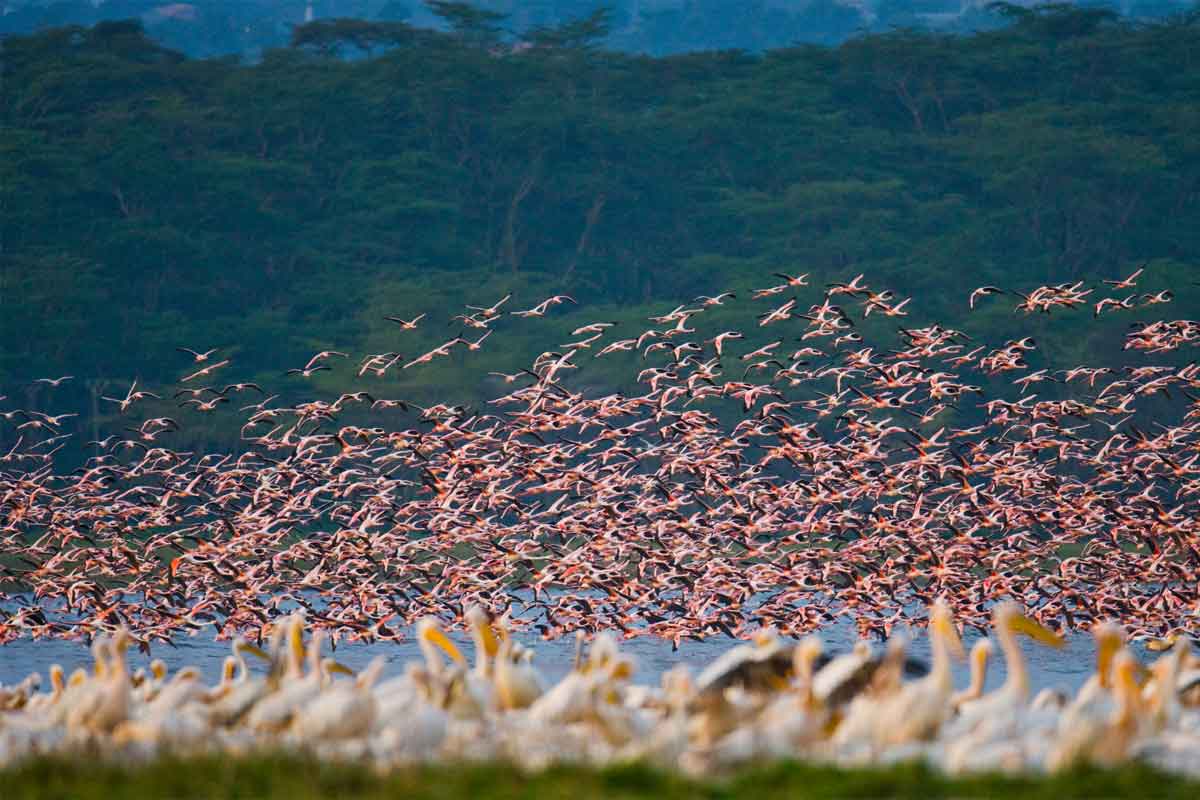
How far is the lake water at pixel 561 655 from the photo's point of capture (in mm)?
28734

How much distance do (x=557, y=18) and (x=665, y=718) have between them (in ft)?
464

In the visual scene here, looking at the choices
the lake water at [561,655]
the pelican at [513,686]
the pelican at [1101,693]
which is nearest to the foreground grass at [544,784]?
the pelican at [1101,693]

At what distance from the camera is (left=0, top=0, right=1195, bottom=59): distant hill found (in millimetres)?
133500

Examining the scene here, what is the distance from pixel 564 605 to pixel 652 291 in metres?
41.6

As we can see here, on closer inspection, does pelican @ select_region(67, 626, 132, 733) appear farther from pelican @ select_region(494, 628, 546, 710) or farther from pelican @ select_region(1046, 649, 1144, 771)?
pelican @ select_region(1046, 649, 1144, 771)

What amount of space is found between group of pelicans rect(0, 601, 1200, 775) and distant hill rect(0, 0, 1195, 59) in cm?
10852

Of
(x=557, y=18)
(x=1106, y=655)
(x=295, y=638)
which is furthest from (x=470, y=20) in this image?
(x=557, y=18)

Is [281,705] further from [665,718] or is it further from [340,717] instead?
[665,718]

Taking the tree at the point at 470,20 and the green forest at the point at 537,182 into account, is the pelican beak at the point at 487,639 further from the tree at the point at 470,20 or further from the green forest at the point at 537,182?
the tree at the point at 470,20

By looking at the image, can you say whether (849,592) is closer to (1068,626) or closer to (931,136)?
(1068,626)

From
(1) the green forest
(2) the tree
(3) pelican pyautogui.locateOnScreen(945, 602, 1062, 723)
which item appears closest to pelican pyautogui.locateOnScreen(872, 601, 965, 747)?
(3) pelican pyautogui.locateOnScreen(945, 602, 1062, 723)

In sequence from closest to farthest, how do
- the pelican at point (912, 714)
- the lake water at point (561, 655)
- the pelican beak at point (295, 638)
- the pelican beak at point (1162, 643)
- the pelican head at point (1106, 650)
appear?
the pelican at point (912, 714) < the pelican head at point (1106, 650) < the pelican beak at point (295, 638) < the pelican beak at point (1162, 643) < the lake water at point (561, 655)

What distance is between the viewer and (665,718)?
48.4 ft

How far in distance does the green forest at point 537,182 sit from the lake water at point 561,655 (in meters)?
25.1
